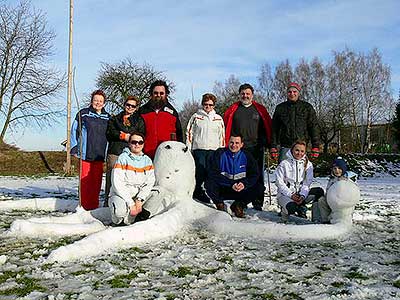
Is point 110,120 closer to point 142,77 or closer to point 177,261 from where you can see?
point 177,261

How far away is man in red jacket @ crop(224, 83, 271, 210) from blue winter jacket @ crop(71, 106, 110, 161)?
197 cm

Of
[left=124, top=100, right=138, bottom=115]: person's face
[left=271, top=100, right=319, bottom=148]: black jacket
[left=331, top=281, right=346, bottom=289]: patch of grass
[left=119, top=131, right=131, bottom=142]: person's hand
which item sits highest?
[left=124, top=100, right=138, bottom=115]: person's face

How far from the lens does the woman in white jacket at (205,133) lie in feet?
22.3

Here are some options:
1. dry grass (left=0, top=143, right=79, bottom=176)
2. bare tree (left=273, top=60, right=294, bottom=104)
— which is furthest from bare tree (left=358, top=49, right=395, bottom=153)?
dry grass (left=0, top=143, right=79, bottom=176)

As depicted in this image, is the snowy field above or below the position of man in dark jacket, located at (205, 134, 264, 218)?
below

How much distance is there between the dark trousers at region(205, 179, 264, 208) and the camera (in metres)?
6.37

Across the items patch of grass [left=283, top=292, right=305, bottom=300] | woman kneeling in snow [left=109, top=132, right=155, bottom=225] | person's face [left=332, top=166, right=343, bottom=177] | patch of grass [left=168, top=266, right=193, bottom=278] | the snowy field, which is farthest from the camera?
person's face [left=332, top=166, right=343, bottom=177]

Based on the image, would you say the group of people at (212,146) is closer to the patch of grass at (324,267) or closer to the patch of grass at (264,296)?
the patch of grass at (324,267)

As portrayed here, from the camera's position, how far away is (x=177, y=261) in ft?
13.3

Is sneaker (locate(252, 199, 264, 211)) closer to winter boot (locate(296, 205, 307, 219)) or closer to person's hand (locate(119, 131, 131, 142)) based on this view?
winter boot (locate(296, 205, 307, 219))

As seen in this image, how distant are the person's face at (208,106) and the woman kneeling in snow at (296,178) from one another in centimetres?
140

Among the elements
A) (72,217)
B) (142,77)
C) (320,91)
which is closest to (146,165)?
(72,217)

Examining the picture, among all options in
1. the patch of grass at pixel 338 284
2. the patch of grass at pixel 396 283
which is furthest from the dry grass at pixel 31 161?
the patch of grass at pixel 396 283

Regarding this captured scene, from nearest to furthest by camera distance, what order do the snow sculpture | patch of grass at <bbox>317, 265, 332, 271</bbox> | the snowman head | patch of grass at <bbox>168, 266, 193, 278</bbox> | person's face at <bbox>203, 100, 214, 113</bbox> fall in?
patch of grass at <bbox>168, 266, 193, 278</bbox>, patch of grass at <bbox>317, 265, 332, 271</bbox>, the snow sculpture, the snowman head, person's face at <bbox>203, 100, 214, 113</bbox>
